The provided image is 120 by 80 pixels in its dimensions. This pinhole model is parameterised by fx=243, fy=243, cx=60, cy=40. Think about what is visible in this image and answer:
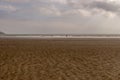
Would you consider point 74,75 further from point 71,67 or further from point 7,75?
point 7,75

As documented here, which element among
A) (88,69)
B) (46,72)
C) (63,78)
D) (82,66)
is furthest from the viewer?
(82,66)

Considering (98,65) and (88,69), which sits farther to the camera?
(98,65)

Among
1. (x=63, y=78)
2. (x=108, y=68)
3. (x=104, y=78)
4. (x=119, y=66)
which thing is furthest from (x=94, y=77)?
(x=119, y=66)

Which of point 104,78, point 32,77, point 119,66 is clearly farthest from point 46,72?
point 119,66

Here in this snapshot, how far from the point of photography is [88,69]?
15.3 m

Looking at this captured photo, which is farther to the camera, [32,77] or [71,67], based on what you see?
[71,67]

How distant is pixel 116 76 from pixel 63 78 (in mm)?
2965

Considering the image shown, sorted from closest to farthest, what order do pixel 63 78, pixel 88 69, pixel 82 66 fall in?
1. pixel 63 78
2. pixel 88 69
3. pixel 82 66

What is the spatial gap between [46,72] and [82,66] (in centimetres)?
304

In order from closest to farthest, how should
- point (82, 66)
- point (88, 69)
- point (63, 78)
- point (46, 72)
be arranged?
1. point (63, 78)
2. point (46, 72)
3. point (88, 69)
4. point (82, 66)

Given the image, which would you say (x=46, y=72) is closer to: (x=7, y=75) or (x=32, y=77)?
(x=32, y=77)

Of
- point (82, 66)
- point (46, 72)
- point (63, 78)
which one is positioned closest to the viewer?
point (63, 78)

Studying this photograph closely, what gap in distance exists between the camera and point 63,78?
1290 centimetres

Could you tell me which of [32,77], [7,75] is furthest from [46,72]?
[7,75]
